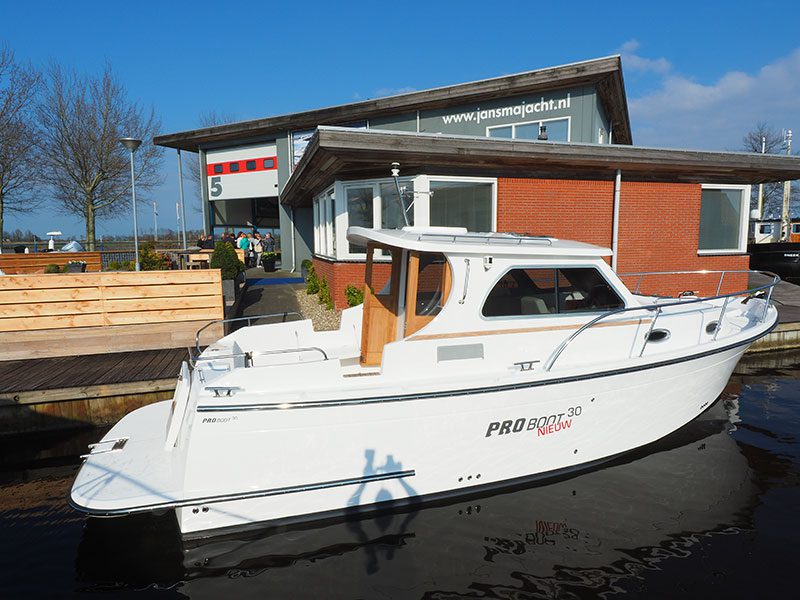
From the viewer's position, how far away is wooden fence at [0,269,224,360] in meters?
7.97

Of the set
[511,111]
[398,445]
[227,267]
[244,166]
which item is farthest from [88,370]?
[244,166]

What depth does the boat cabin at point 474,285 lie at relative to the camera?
4746mm

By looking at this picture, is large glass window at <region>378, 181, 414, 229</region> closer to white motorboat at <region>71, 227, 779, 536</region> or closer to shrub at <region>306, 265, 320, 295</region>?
shrub at <region>306, 265, 320, 295</region>

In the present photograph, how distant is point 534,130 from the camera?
14203 millimetres

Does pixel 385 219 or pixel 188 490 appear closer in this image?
pixel 188 490

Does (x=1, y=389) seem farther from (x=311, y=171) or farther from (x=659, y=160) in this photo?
(x=659, y=160)

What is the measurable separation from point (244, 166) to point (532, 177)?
13.6m

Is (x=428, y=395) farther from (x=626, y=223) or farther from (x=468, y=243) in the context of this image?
(x=626, y=223)

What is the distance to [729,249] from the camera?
12141mm

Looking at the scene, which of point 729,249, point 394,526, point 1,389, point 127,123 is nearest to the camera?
point 394,526

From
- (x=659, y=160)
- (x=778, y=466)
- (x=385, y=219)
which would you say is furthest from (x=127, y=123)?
(x=778, y=466)

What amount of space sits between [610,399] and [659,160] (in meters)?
6.94

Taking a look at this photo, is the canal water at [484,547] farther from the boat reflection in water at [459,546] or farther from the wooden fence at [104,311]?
the wooden fence at [104,311]

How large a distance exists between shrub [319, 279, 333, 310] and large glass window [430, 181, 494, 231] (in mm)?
2815
